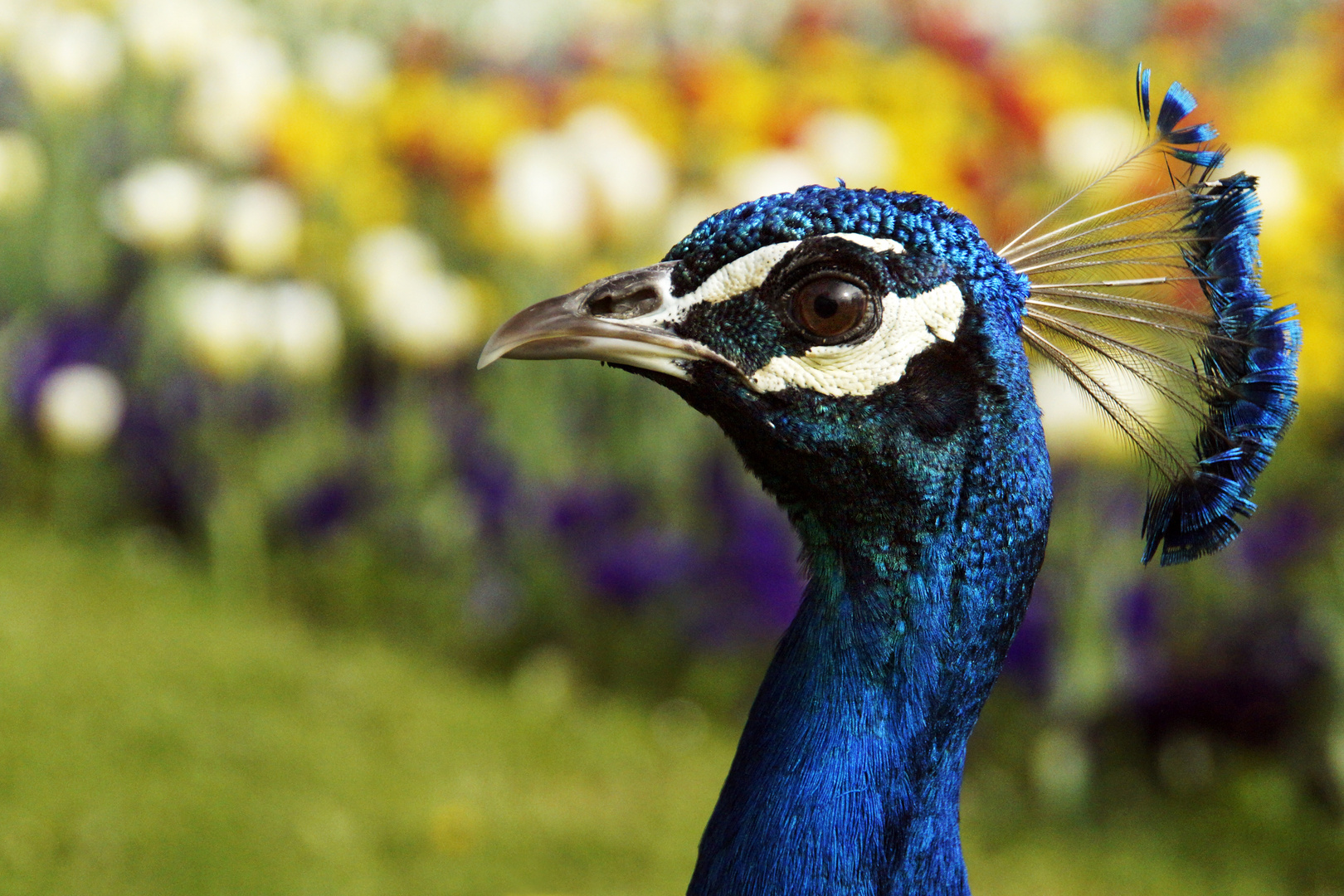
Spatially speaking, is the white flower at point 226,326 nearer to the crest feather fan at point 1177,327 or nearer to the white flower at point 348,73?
the white flower at point 348,73

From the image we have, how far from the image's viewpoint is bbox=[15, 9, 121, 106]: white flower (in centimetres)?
326

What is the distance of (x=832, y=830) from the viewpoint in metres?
0.99

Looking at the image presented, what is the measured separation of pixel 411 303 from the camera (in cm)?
279

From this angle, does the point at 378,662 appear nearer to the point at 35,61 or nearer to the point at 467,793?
the point at 467,793

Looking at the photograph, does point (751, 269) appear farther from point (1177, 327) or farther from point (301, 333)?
point (301, 333)

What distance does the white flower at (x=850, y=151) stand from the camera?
9.39 ft

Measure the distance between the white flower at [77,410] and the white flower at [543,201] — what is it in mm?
942

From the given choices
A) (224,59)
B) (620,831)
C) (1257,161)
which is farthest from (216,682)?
(1257,161)

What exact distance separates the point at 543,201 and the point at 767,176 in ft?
1.50

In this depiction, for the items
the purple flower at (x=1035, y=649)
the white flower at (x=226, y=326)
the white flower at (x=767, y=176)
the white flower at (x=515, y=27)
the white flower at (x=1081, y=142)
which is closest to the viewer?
the purple flower at (x=1035, y=649)

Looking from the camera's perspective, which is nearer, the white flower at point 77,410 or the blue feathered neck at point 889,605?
the blue feathered neck at point 889,605

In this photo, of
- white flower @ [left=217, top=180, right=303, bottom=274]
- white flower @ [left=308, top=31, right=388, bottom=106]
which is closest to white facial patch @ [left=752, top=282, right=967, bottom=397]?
white flower @ [left=217, top=180, right=303, bottom=274]

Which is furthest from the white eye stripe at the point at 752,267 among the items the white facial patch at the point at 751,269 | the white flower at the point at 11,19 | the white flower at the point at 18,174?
the white flower at the point at 11,19

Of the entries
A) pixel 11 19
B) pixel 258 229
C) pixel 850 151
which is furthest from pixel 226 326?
pixel 11 19
